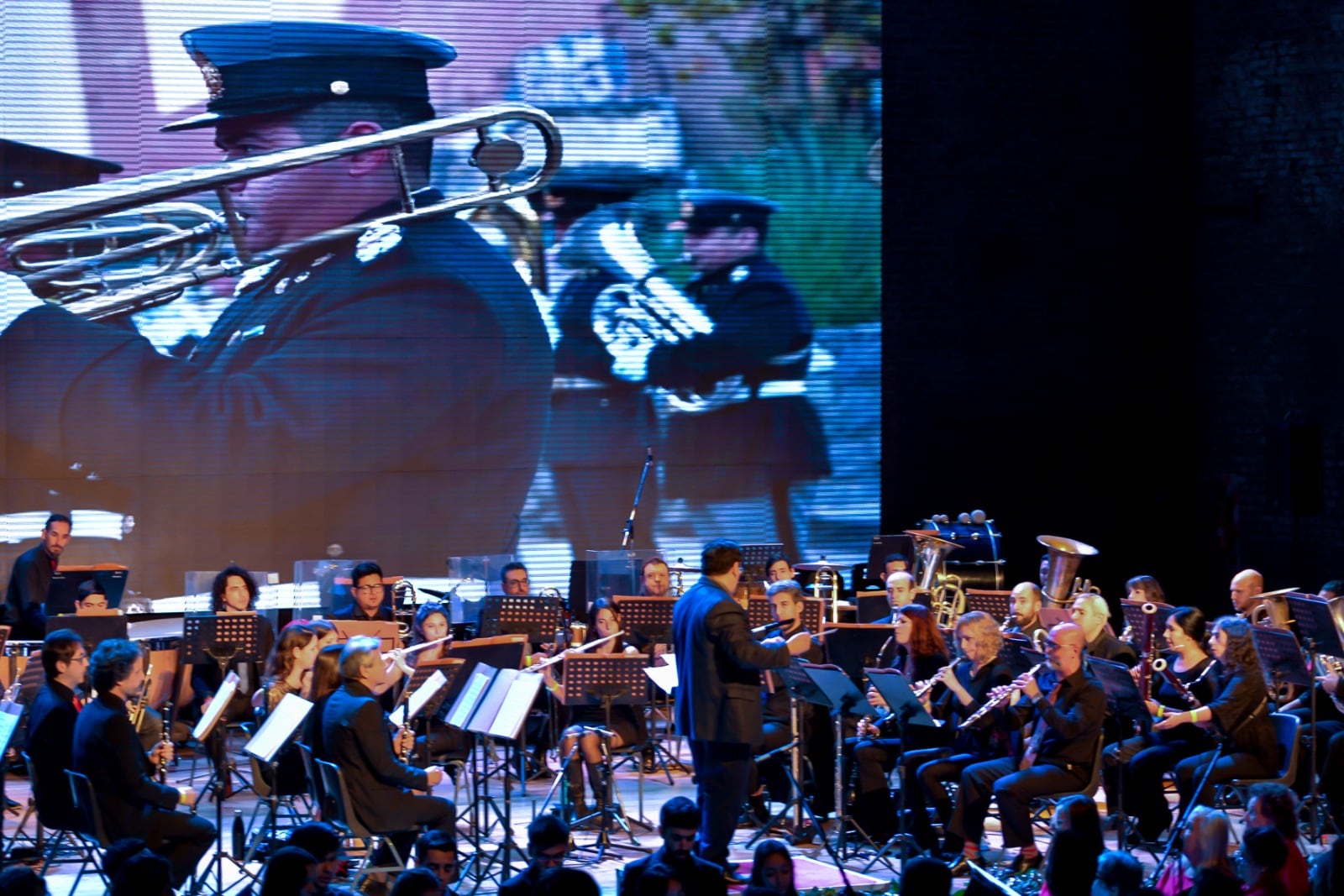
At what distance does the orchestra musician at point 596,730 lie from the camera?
366 inches

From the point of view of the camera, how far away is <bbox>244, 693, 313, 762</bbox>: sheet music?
24.2ft

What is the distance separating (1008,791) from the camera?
26.9 ft

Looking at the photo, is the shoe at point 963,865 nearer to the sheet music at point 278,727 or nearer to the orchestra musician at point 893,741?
the orchestra musician at point 893,741

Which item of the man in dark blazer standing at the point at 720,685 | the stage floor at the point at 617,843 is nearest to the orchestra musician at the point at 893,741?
the stage floor at the point at 617,843

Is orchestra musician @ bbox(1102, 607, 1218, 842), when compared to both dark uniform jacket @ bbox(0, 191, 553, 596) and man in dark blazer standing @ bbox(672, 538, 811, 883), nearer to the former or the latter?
man in dark blazer standing @ bbox(672, 538, 811, 883)

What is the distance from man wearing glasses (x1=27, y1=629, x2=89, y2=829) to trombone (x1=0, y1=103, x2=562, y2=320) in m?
5.38

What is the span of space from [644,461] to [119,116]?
4570mm

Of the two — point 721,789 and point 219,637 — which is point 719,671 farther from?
point 219,637

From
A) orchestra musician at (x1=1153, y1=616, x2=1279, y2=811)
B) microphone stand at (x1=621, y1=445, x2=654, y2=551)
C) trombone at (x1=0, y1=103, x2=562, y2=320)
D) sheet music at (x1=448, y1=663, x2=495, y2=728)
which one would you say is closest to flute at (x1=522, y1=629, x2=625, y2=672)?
sheet music at (x1=448, y1=663, x2=495, y2=728)

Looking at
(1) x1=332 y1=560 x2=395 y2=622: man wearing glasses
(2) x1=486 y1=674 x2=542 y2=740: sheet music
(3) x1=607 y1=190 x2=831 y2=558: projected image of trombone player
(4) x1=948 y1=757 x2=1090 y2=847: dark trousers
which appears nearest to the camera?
(2) x1=486 y1=674 x2=542 y2=740: sheet music

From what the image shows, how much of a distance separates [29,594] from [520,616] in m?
3.46

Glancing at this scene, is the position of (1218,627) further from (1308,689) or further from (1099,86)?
(1099,86)

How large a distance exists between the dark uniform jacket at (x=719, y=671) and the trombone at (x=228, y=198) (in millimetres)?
6237

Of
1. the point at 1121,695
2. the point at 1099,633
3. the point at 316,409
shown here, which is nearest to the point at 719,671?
the point at 1121,695
